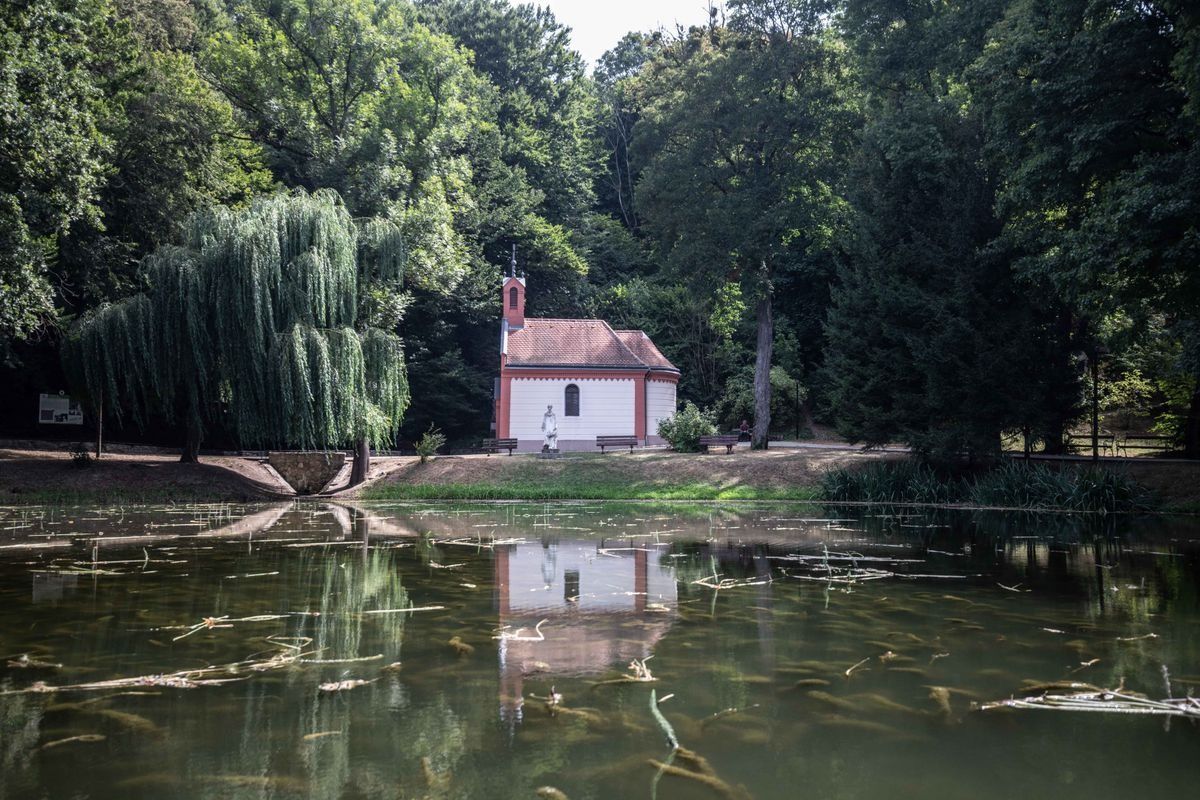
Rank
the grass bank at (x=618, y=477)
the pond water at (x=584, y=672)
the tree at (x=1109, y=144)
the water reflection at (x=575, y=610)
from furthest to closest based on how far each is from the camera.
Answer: the grass bank at (x=618, y=477), the tree at (x=1109, y=144), the water reflection at (x=575, y=610), the pond water at (x=584, y=672)

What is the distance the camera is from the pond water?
389 centimetres

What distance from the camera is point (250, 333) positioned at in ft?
74.7

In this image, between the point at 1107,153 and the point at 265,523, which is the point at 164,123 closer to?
the point at 265,523

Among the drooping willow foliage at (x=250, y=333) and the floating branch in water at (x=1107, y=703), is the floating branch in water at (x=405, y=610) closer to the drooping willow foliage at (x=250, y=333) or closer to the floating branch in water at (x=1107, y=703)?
the floating branch in water at (x=1107, y=703)

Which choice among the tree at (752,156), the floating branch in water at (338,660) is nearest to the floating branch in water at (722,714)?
the floating branch in water at (338,660)

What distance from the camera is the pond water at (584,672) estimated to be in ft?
12.8

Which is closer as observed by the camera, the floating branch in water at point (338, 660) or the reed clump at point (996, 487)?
the floating branch in water at point (338, 660)

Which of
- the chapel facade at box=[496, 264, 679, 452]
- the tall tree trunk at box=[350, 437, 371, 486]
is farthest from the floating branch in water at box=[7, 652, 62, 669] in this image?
the chapel facade at box=[496, 264, 679, 452]

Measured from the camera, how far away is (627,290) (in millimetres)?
49688

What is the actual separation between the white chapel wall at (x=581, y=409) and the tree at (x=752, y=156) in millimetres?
6918

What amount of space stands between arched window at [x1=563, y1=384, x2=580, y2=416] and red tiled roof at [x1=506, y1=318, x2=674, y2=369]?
112 centimetres

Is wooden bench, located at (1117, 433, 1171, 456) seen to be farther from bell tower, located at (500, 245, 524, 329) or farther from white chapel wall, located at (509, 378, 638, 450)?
bell tower, located at (500, 245, 524, 329)

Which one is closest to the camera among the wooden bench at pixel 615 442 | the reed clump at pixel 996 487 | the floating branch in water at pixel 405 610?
the floating branch in water at pixel 405 610

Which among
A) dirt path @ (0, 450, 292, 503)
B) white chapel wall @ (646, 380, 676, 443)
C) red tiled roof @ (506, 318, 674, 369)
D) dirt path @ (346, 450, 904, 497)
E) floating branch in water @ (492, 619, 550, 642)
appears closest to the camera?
floating branch in water @ (492, 619, 550, 642)
